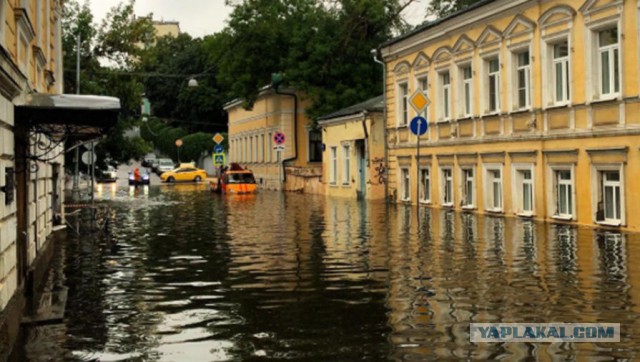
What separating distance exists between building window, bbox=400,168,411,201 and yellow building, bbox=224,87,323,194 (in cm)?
1469

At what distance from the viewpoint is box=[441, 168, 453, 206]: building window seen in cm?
2914

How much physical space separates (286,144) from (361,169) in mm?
16823

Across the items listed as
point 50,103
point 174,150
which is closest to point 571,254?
point 50,103

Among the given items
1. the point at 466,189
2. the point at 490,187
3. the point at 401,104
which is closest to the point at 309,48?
the point at 401,104

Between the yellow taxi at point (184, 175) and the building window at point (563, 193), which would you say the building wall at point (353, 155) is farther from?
the yellow taxi at point (184, 175)

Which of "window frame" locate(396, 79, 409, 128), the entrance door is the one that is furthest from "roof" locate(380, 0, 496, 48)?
the entrance door

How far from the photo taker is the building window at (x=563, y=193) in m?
21.6

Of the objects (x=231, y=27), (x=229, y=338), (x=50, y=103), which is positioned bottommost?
(x=229, y=338)

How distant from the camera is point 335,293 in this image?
10852mm

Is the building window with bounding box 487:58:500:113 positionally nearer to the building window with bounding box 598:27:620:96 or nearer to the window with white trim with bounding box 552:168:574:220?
the window with white trim with bounding box 552:168:574:220

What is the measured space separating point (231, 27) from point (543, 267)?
40.4 meters

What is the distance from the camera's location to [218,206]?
3384 centimetres

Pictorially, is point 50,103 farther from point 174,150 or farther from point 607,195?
point 174,150

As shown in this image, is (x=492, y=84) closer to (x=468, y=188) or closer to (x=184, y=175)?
(x=468, y=188)
